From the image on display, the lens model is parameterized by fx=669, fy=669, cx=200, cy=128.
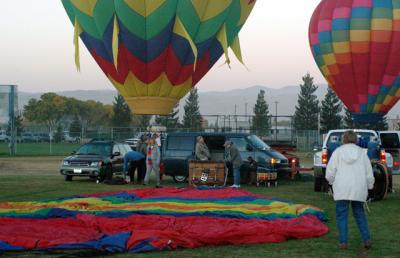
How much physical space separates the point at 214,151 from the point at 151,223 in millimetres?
12643

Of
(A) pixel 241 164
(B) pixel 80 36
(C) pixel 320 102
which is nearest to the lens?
(A) pixel 241 164

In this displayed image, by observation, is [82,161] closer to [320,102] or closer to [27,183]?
[27,183]

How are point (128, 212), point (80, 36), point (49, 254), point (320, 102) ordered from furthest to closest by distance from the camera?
point (320, 102) < point (80, 36) < point (128, 212) < point (49, 254)

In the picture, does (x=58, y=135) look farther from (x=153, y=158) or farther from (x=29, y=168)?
(x=153, y=158)

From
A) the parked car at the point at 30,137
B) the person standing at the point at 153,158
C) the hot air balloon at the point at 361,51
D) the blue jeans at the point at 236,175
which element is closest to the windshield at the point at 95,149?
the person standing at the point at 153,158

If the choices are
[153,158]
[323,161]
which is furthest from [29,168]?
[323,161]

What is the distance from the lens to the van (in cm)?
2094

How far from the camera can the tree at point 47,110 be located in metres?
136

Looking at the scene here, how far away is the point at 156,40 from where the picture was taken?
2322 cm

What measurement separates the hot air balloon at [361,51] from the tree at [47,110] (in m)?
105

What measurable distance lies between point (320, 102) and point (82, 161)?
74302mm

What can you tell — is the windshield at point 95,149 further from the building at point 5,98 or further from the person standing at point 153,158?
the building at point 5,98

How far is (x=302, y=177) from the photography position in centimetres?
2305

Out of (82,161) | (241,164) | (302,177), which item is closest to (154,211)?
(241,164)
